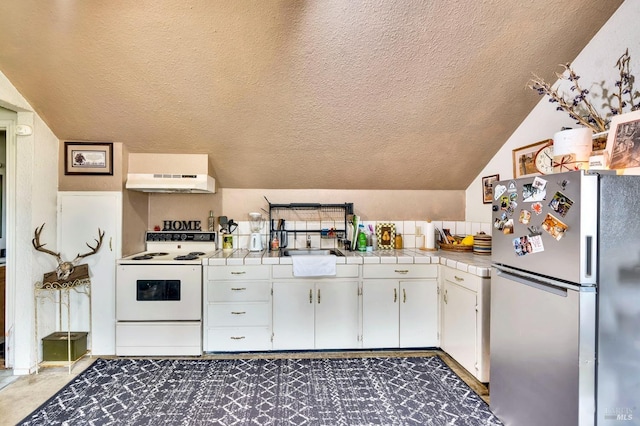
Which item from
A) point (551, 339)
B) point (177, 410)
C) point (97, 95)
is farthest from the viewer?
point (97, 95)

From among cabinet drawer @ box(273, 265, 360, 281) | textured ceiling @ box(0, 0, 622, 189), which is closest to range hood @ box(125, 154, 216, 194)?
textured ceiling @ box(0, 0, 622, 189)

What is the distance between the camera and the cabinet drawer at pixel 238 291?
8.68 ft

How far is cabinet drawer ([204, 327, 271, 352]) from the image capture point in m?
2.64

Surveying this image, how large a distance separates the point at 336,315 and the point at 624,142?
2.17 meters

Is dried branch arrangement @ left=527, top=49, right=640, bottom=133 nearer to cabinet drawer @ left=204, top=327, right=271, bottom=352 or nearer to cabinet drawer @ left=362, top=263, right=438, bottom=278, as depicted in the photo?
cabinet drawer @ left=362, top=263, right=438, bottom=278

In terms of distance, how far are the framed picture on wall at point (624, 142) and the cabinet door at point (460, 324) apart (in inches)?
44.9

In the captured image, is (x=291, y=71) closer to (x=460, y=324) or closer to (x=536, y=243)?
(x=536, y=243)

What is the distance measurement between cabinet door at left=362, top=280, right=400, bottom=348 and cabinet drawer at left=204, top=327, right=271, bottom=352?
0.86 metres

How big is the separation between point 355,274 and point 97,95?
8.08 feet

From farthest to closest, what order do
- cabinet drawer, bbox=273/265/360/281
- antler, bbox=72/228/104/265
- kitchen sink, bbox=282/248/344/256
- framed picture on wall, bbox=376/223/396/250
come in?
framed picture on wall, bbox=376/223/396/250, kitchen sink, bbox=282/248/344/256, cabinet drawer, bbox=273/265/360/281, antler, bbox=72/228/104/265

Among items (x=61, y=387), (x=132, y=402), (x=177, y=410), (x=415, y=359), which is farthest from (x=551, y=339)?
Answer: (x=61, y=387)

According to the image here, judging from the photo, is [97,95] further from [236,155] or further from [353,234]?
[353,234]

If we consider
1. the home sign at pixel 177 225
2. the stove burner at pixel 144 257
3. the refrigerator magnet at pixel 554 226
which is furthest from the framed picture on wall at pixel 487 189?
the stove burner at pixel 144 257

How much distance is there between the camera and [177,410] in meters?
1.95
